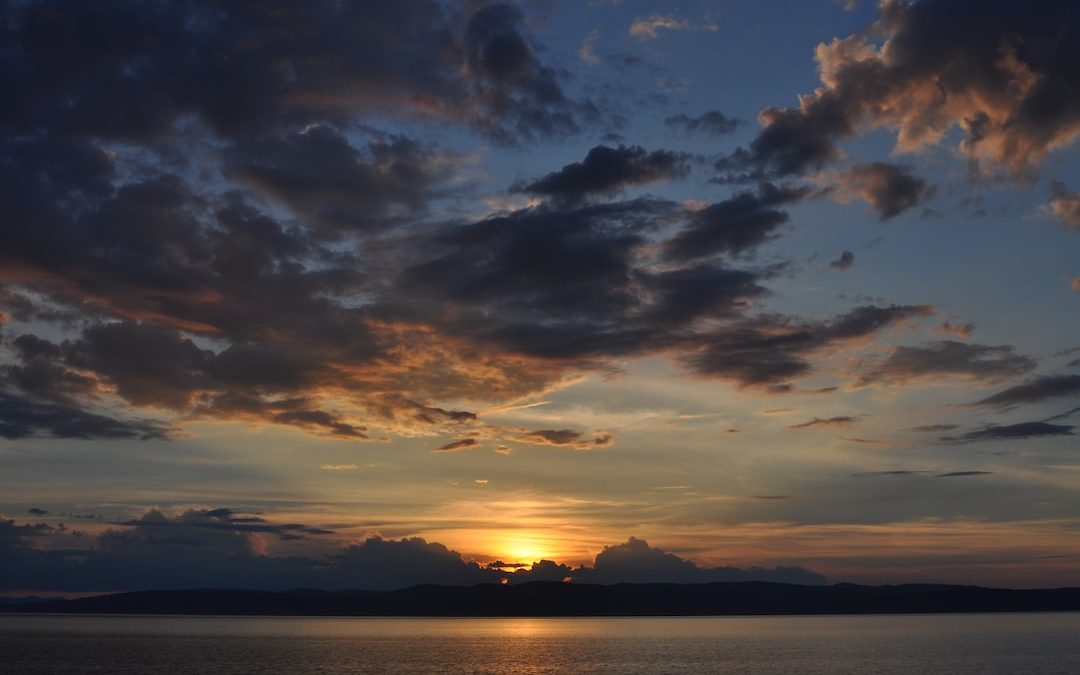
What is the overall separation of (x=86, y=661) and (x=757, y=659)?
129 meters

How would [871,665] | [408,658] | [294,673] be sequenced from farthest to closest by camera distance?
[408,658], [871,665], [294,673]

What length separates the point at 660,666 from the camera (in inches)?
6383

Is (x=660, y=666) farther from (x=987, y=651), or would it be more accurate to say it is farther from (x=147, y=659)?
(x=147, y=659)

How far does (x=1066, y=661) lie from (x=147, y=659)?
17381 cm

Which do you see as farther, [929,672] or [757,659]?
[757,659]

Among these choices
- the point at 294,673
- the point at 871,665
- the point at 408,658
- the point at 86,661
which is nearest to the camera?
the point at 294,673

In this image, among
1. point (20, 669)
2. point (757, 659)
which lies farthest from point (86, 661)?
point (757, 659)

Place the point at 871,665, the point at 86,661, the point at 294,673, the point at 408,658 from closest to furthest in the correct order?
the point at 294,673
the point at 871,665
the point at 86,661
the point at 408,658

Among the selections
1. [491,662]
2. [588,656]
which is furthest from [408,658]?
[588,656]

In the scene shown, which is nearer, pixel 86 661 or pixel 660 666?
pixel 660 666

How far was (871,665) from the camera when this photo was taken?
160500mm

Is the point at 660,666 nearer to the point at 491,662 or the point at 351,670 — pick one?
the point at 491,662

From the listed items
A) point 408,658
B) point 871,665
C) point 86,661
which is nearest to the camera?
point 871,665

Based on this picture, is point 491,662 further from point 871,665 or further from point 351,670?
point 871,665
